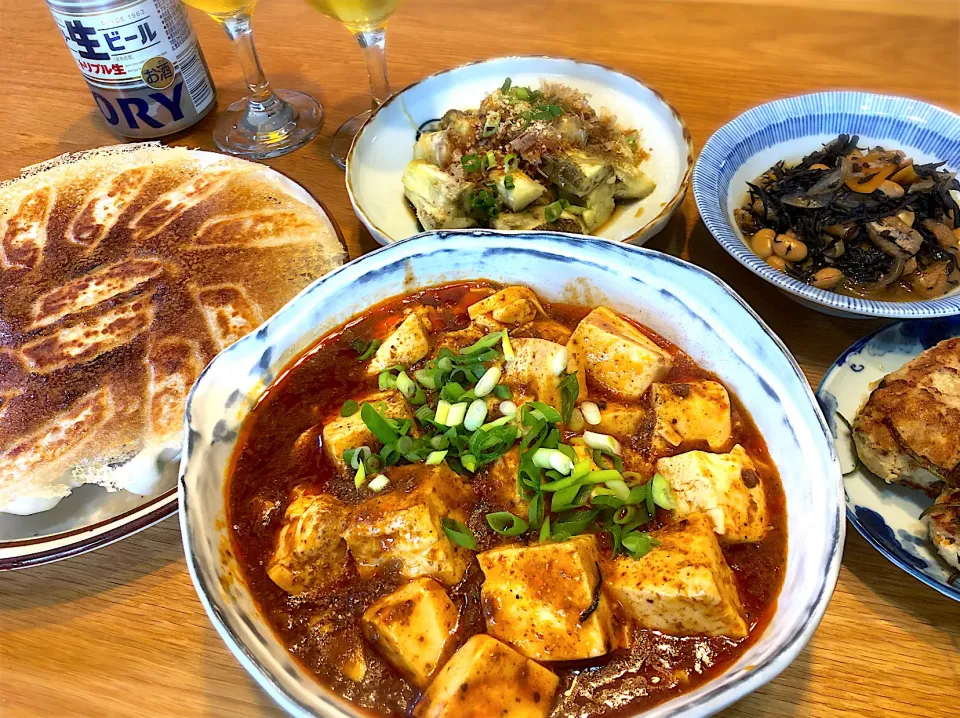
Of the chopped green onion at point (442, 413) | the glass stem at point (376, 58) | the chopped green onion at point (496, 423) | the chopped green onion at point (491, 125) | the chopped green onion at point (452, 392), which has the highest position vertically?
the glass stem at point (376, 58)

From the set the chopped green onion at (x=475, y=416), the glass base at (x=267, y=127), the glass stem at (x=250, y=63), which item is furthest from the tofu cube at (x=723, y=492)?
the glass stem at (x=250, y=63)

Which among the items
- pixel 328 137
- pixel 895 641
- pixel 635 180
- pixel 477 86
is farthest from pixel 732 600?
pixel 328 137

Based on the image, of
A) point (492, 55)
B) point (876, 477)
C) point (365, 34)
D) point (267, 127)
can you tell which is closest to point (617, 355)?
point (876, 477)

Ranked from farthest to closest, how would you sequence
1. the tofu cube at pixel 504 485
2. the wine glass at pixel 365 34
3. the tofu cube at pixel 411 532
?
the wine glass at pixel 365 34
the tofu cube at pixel 504 485
the tofu cube at pixel 411 532

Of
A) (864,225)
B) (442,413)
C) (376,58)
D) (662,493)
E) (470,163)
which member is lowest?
(864,225)

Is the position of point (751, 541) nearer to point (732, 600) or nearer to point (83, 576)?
point (732, 600)

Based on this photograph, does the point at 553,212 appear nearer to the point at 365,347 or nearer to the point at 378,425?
the point at 365,347

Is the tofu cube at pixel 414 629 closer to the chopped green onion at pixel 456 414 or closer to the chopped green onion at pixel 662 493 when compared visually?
the chopped green onion at pixel 456 414
